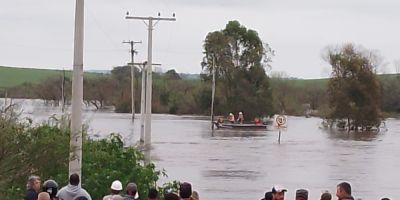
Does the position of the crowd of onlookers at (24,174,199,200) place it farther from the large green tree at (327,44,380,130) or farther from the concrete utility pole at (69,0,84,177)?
the large green tree at (327,44,380,130)

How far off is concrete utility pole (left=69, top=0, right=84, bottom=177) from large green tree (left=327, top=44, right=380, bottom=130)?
65479mm

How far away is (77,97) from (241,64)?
77.5 m

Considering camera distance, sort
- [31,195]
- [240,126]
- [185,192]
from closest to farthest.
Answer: [185,192] < [31,195] < [240,126]

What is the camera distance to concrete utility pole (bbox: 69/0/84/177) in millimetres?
15023

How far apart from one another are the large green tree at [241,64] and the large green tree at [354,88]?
11.9 m

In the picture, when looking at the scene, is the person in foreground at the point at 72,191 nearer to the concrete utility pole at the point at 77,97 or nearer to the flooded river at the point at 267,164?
the concrete utility pole at the point at 77,97

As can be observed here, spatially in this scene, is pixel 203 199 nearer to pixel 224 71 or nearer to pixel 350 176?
pixel 350 176

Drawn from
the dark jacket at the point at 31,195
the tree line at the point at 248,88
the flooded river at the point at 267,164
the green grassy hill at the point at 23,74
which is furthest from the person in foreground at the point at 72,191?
the green grassy hill at the point at 23,74

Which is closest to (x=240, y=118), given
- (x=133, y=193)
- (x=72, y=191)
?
(x=72, y=191)

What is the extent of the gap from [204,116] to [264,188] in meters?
80.7

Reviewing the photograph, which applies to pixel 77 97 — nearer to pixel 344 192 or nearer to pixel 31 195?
pixel 31 195

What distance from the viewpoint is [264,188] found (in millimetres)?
27078

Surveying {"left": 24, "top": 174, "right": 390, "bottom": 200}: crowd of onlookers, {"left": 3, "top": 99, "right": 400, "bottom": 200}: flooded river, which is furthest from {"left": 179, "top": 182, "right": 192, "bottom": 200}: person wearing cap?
{"left": 3, "top": 99, "right": 400, "bottom": 200}: flooded river

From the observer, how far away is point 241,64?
3629 inches
